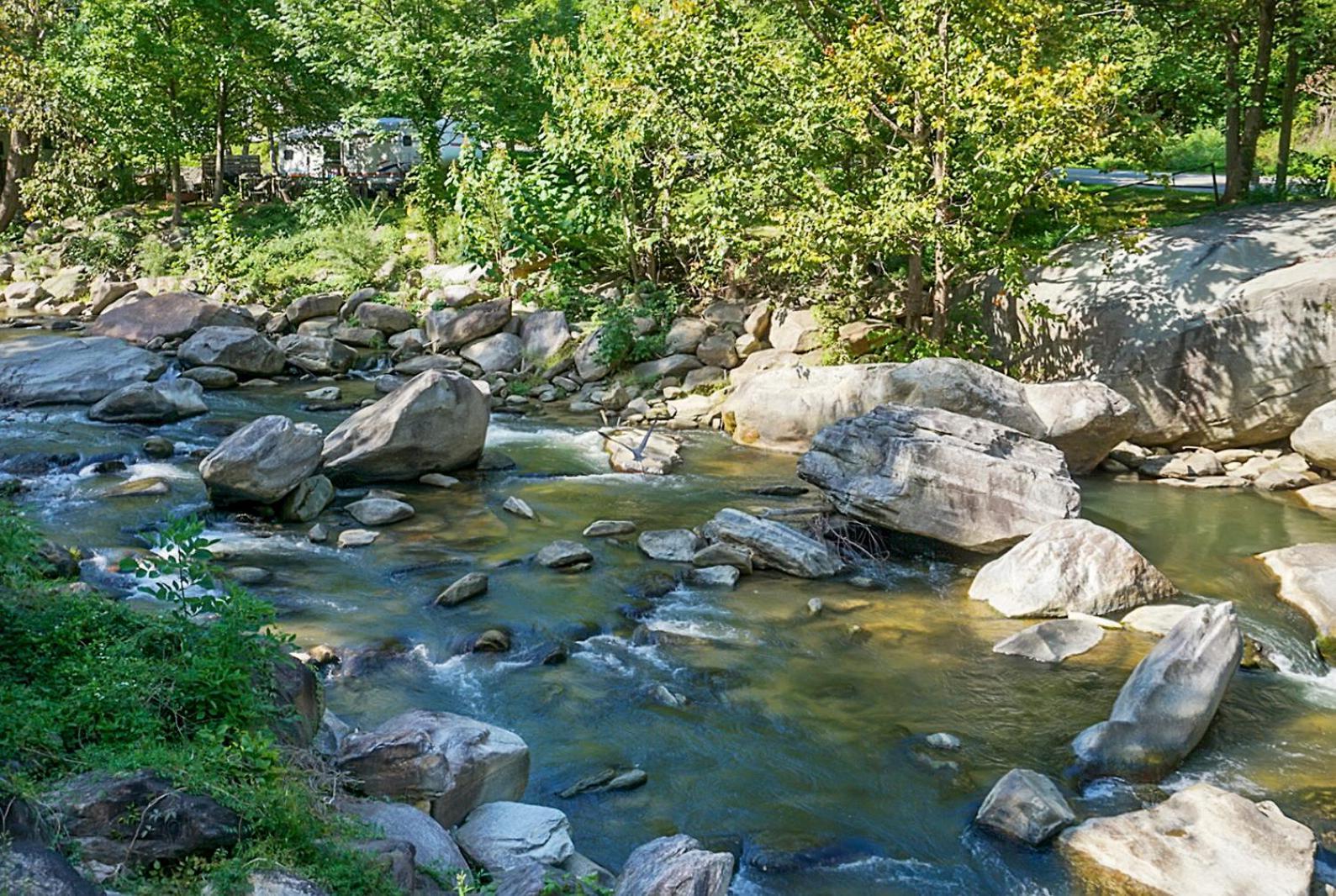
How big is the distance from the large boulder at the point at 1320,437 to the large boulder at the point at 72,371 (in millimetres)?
15348

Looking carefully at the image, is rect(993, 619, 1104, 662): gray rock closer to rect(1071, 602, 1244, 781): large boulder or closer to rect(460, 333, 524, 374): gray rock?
rect(1071, 602, 1244, 781): large boulder

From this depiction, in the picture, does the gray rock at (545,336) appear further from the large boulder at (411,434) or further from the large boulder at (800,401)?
the large boulder at (411,434)

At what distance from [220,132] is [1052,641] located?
86.5 ft

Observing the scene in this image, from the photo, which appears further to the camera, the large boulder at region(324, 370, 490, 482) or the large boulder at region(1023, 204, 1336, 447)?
the large boulder at region(1023, 204, 1336, 447)

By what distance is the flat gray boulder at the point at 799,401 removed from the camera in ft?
49.0

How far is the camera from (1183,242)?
52.4ft

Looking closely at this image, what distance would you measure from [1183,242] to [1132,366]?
2.04m

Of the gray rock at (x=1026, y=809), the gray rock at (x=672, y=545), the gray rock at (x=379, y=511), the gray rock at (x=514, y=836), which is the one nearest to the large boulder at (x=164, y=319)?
the gray rock at (x=379, y=511)

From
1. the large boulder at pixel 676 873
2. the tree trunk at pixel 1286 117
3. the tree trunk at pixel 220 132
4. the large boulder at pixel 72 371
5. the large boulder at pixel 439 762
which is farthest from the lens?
the tree trunk at pixel 220 132

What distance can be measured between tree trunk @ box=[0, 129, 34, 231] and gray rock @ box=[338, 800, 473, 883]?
94.3 ft

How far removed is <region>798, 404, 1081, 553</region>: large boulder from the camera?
36.9 ft

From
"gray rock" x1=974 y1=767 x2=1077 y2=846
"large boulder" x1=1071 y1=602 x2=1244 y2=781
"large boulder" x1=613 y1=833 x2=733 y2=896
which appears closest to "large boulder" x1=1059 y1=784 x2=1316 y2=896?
"gray rock" x1=974 y1=767 x2=1077 y2=846

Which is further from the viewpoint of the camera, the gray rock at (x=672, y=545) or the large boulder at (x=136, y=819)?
the gray rock at (x=672, y=545)

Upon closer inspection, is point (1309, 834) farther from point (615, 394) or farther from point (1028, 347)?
point (615, 394)
